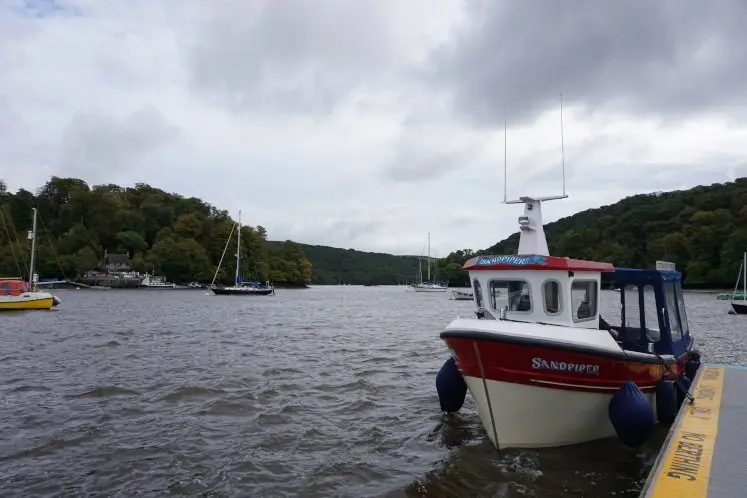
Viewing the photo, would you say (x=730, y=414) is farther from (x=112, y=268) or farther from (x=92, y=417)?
(x=112, y=268)

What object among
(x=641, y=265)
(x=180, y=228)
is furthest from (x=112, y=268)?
(x=641, y=265)

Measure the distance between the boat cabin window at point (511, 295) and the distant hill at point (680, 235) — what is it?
366ft

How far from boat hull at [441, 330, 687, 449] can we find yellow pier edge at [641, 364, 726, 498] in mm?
1360

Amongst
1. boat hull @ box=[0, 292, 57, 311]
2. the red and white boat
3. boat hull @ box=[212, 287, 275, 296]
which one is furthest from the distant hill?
the red and white boat

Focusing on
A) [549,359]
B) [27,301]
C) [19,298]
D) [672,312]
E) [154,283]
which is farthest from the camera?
[154,283]

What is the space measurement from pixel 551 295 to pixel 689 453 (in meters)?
3.91

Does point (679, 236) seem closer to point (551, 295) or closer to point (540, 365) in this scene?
point (551, 295)

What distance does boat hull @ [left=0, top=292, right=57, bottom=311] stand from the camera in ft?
145

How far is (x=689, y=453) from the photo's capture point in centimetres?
752

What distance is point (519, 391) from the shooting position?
32.2 feet

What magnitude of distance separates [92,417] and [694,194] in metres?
182

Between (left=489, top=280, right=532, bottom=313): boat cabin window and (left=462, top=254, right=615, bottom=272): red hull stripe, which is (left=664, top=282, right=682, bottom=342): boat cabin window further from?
(left=489, top=280, right=532, bottom=313): boat cabin window

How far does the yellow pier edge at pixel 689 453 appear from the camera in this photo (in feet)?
20.4

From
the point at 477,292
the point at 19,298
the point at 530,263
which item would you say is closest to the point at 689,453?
the point at 530,263
